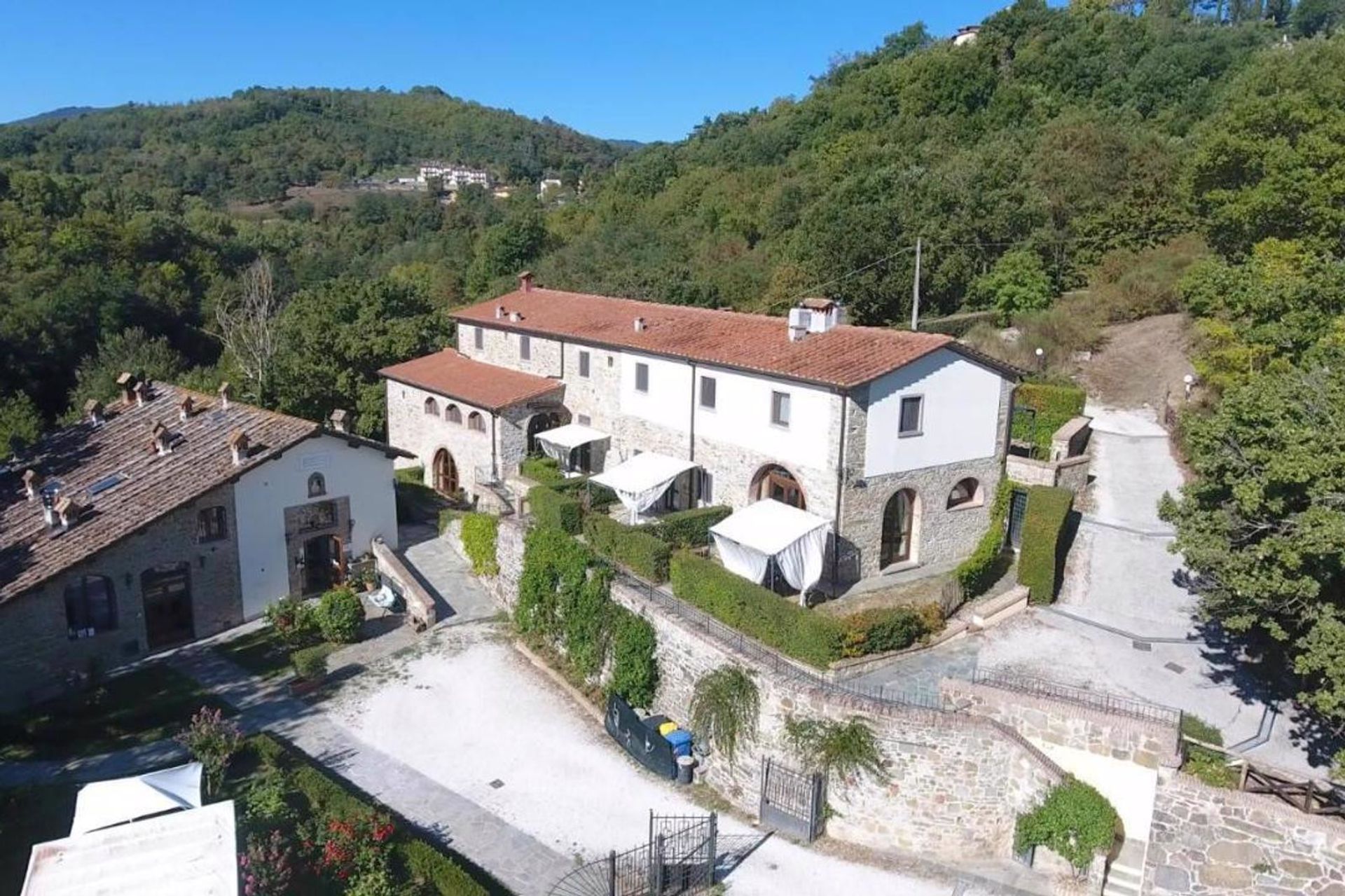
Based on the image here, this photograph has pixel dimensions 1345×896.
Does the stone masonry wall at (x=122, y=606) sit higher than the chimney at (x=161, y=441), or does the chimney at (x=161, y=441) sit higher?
the chimney at (x=161, y=441)

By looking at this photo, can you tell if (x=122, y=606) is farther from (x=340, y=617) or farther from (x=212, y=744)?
(x=212, y=744)

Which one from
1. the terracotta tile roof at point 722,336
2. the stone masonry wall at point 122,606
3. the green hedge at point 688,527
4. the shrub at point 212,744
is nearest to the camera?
the shrub at point 212,744

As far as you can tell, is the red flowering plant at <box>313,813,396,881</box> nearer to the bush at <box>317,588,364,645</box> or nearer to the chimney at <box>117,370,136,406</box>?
the bush at <box>317,588,364,645</box>

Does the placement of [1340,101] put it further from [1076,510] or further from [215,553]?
[215,553]

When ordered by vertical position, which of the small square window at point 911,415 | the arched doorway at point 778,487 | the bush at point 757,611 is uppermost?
the small square window at point 911,415

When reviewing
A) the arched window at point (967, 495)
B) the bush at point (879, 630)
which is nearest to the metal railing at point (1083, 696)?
the bush at point (879, 630)

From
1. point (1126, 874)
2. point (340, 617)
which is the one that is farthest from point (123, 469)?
point (1126, 874)

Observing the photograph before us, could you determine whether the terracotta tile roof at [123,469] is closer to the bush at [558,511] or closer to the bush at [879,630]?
the bush at [558,511]

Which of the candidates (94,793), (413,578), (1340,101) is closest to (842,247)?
(1340,101)
